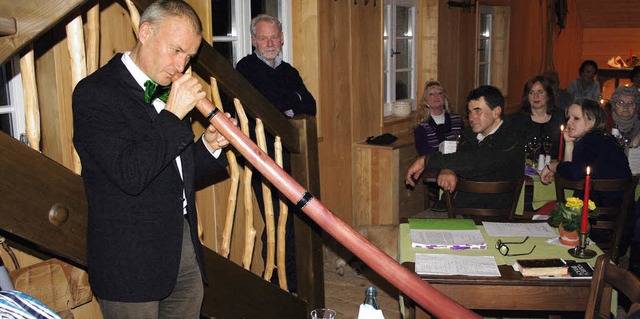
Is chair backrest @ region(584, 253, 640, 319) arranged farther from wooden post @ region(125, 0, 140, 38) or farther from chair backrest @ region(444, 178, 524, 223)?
wooden post @ region(125, 0, 140, 38)

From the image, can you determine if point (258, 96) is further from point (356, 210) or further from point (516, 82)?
point (516, 82)

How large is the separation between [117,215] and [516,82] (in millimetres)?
7751

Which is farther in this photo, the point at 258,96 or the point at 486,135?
the point at 486,135

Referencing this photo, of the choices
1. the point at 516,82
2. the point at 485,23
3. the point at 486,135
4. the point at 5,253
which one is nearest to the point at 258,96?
the point at 5,253

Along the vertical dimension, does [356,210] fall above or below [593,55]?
below

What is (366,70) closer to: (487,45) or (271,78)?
(271,78)

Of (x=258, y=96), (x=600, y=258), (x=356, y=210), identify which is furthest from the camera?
(x=356, y=210)

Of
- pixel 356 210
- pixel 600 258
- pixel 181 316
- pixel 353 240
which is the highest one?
pixel 353 240

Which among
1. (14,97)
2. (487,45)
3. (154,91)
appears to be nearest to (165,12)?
(154,91)

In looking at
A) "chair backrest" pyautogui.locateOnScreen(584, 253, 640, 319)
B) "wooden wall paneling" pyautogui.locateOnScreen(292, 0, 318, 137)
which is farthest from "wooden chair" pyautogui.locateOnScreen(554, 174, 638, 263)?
"wooden wall paneling" pyautogui.locateOnScreen(292, 0, 318, 137)

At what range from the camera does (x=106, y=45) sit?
110 inches

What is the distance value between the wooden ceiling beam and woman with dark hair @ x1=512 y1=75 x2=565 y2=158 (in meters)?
3.73

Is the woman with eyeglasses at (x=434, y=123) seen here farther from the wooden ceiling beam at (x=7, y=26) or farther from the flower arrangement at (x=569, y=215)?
the wooden ceiling beam at (x=7, y=26)

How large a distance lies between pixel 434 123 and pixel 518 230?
9.67 ft
